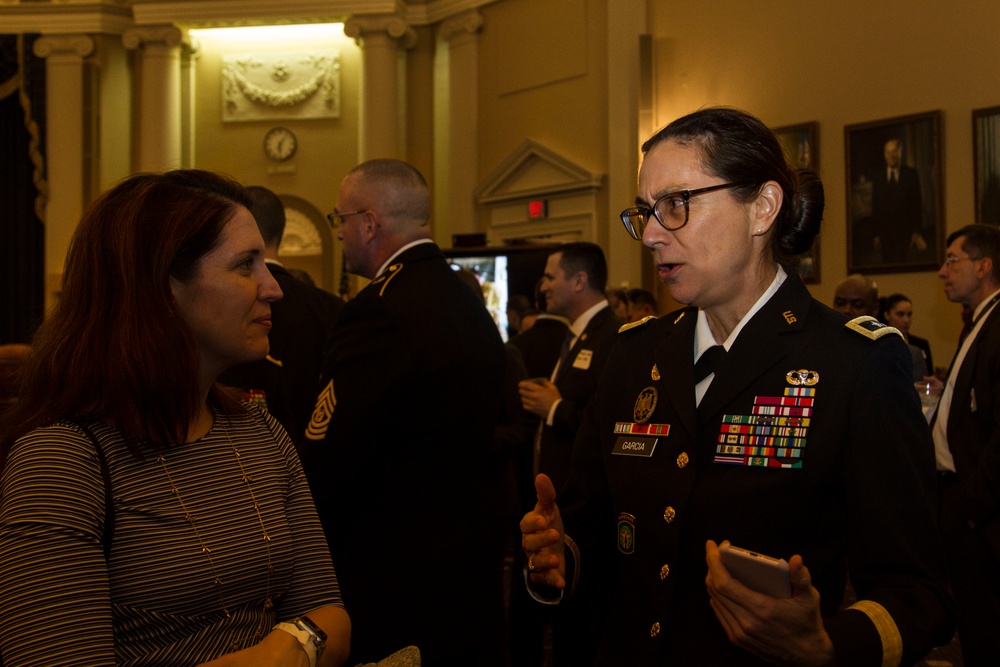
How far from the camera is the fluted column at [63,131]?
521 inches

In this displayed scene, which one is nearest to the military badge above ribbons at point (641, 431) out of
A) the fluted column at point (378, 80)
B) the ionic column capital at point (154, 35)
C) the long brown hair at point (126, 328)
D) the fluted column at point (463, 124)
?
the long brown hair at point (126, 328)

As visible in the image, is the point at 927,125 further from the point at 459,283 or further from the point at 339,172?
the point at 339,172

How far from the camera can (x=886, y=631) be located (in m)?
1.43

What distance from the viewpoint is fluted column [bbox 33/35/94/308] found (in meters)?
13.2

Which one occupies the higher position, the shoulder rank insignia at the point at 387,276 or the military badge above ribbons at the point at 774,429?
the shoulder rank insignia at the point at 387,276

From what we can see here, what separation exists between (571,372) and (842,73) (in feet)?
18.8

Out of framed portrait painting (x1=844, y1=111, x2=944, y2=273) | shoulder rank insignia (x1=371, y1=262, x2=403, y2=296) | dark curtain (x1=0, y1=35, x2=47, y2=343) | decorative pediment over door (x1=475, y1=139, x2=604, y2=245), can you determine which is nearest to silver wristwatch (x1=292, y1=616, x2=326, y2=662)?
shoulder rank insignia (x1=371, y1=262, x2=403, y2=296)

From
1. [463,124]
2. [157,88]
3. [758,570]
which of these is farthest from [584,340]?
[157,88]

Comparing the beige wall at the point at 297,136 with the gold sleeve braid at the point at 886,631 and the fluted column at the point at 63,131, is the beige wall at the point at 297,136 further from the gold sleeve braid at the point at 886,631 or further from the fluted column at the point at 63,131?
the gold sleeve braid at the point at 886,631

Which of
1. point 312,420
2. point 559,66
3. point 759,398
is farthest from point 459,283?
point 559,66

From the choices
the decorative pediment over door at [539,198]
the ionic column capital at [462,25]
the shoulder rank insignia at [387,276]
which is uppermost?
the ionic column capital at [462,25]

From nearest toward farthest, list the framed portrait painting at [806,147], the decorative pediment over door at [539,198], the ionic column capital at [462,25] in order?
the framed portrait painting at [806,147] < the decorative pediment over door at [539,198] < the ionic column capital at [462,25]

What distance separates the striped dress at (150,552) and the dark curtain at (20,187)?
522 inches

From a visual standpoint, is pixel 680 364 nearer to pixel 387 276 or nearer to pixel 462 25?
pixel 387 276
